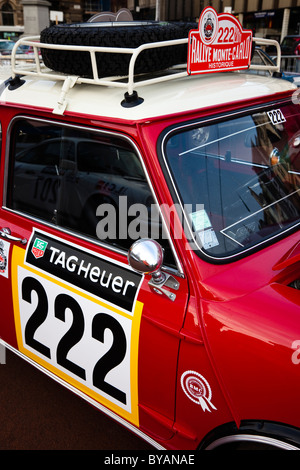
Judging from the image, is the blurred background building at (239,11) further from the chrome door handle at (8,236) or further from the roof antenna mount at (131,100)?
the roof antenna mount at (131,100)

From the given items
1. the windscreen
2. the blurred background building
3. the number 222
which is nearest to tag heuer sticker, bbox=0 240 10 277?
the number 222

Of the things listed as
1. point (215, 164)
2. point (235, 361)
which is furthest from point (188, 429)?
point (215, 164)

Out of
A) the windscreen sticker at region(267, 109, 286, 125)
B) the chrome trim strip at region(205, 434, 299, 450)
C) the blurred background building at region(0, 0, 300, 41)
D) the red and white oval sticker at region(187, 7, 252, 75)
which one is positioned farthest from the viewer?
the blurred background building at region(0, 0, 300, 41)

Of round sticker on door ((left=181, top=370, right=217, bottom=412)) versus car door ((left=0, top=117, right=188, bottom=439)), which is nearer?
round sticker on door ((left=181, top=370, right=217, bottom=412))

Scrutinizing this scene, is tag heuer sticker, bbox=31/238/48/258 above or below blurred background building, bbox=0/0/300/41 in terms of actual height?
below

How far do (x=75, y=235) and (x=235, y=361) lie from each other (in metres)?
1.01

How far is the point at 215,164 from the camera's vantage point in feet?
6.50

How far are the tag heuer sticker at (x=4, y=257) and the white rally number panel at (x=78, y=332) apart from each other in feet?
0.22

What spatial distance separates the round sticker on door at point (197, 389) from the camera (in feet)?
5.35

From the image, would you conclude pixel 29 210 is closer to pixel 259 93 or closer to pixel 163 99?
pixel 163 99

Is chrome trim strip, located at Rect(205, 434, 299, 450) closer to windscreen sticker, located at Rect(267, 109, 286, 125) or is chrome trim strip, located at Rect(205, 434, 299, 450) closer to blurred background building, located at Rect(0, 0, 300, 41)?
windscreen sticker, located at Rect(267, 109, 286, 125)

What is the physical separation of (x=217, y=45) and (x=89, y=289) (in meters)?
1.36

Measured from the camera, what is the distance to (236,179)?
2055 millimetres

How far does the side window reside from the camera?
6.82 ft
